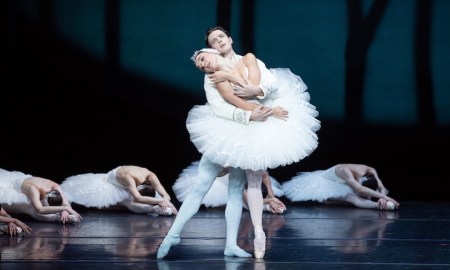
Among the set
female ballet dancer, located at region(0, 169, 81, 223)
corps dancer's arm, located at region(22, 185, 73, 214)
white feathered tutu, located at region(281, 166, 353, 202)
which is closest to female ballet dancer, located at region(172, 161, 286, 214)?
white feathered tutu, located at region(281, 166, 353, 202)

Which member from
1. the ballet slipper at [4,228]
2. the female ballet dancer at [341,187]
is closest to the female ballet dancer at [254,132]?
the ballet slipper at [4,228]

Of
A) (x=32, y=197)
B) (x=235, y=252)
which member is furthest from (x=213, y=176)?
(x=32, y=197)

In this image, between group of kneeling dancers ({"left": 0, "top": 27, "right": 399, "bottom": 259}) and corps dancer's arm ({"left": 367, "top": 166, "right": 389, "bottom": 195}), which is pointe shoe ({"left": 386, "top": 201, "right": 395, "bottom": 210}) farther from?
group of kneeling dancers ({"left": 0, "top": 27, "right": 399, "bottom": 259})

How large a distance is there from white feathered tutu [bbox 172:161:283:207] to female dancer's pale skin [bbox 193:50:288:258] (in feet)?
7.77

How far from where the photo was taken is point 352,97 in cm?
713

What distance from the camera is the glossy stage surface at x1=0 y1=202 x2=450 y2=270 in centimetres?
377

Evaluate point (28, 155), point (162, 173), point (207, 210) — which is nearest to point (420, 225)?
point (207, 210)

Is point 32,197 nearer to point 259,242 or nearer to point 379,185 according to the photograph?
point 259,242

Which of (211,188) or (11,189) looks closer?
(11,189)

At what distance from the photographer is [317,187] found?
6.58 meters

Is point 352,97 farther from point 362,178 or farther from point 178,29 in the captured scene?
point 178,29

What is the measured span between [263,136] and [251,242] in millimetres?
863

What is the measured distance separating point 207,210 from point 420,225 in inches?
67.8

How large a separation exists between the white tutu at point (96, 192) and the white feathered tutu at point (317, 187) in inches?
51.9
